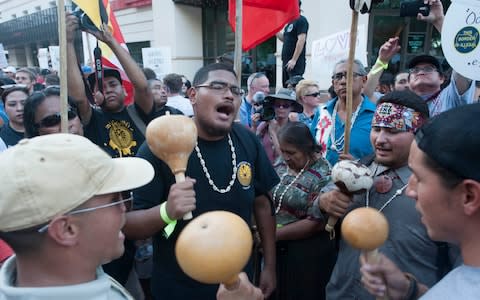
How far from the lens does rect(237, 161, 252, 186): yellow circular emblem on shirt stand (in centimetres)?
206

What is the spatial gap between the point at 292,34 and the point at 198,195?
189 inches

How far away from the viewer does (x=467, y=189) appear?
1006 mm

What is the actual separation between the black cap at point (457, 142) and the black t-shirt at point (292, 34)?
511 cm

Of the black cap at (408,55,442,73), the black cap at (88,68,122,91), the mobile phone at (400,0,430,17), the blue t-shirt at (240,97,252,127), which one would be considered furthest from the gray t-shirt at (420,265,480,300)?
the blue t-shirt at (240,97,252,127)

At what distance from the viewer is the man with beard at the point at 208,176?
6.05ft

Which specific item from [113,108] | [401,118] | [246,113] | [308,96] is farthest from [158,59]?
[401,118]

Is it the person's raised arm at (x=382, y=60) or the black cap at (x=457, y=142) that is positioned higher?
the person's raised arm at (x=382, y=60)

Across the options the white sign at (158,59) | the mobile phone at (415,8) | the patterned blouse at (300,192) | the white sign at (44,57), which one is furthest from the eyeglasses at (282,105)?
the white sign at (44,57)

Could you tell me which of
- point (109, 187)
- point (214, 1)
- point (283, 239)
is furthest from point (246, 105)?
point (214, 1)

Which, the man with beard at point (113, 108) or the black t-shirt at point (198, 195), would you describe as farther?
the man with beard at point (113, 108)

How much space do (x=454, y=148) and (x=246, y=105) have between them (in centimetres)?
423

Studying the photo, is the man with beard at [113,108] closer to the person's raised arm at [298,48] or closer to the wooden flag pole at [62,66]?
the wooden flag pole at [62,66]

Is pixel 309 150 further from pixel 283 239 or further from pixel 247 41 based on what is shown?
pixel 247 41

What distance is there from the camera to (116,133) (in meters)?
2.91
